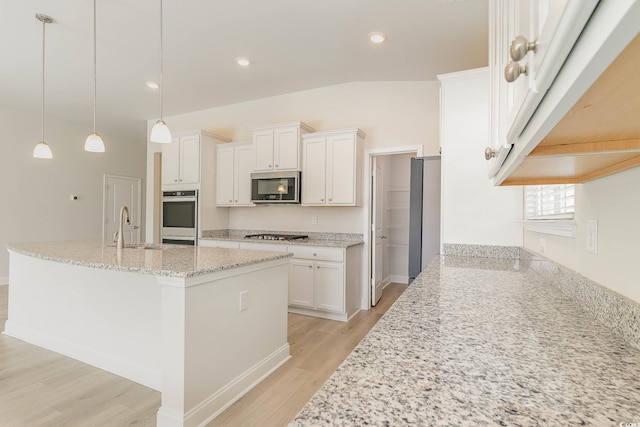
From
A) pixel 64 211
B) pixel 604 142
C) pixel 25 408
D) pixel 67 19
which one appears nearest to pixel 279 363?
pixel 25 408

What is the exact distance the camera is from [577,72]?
341 mm

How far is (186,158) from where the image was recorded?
15.5ft

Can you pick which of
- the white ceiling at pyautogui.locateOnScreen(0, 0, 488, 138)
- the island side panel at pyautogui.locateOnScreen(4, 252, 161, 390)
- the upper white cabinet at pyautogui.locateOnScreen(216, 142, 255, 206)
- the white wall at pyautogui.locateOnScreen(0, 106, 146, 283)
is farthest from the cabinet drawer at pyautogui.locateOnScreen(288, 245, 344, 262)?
the white wall at pyautogui.locateOnScreen(0, 106, 146, 283)

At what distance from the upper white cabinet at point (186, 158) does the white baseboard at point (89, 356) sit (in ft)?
8.07

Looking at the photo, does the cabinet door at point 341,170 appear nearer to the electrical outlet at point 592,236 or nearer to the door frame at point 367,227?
the door frame at point 367,227

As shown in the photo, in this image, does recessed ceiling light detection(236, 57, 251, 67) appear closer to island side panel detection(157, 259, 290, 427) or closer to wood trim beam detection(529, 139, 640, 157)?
island side panel detection(157, 259, 290, 427)

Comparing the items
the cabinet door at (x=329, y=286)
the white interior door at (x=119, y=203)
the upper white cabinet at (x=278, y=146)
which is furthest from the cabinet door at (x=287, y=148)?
the white interior door at (x=119, y=203)

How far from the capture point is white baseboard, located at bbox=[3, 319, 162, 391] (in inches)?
87.6

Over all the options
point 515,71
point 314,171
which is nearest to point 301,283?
point 314,171

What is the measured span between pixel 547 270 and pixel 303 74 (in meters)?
3.33

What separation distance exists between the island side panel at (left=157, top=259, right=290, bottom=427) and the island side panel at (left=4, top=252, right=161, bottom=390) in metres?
0.52

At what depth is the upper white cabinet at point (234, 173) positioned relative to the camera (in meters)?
4.59

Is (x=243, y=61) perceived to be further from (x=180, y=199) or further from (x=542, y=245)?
(x=542, y=245)

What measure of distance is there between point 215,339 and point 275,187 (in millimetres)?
2524
